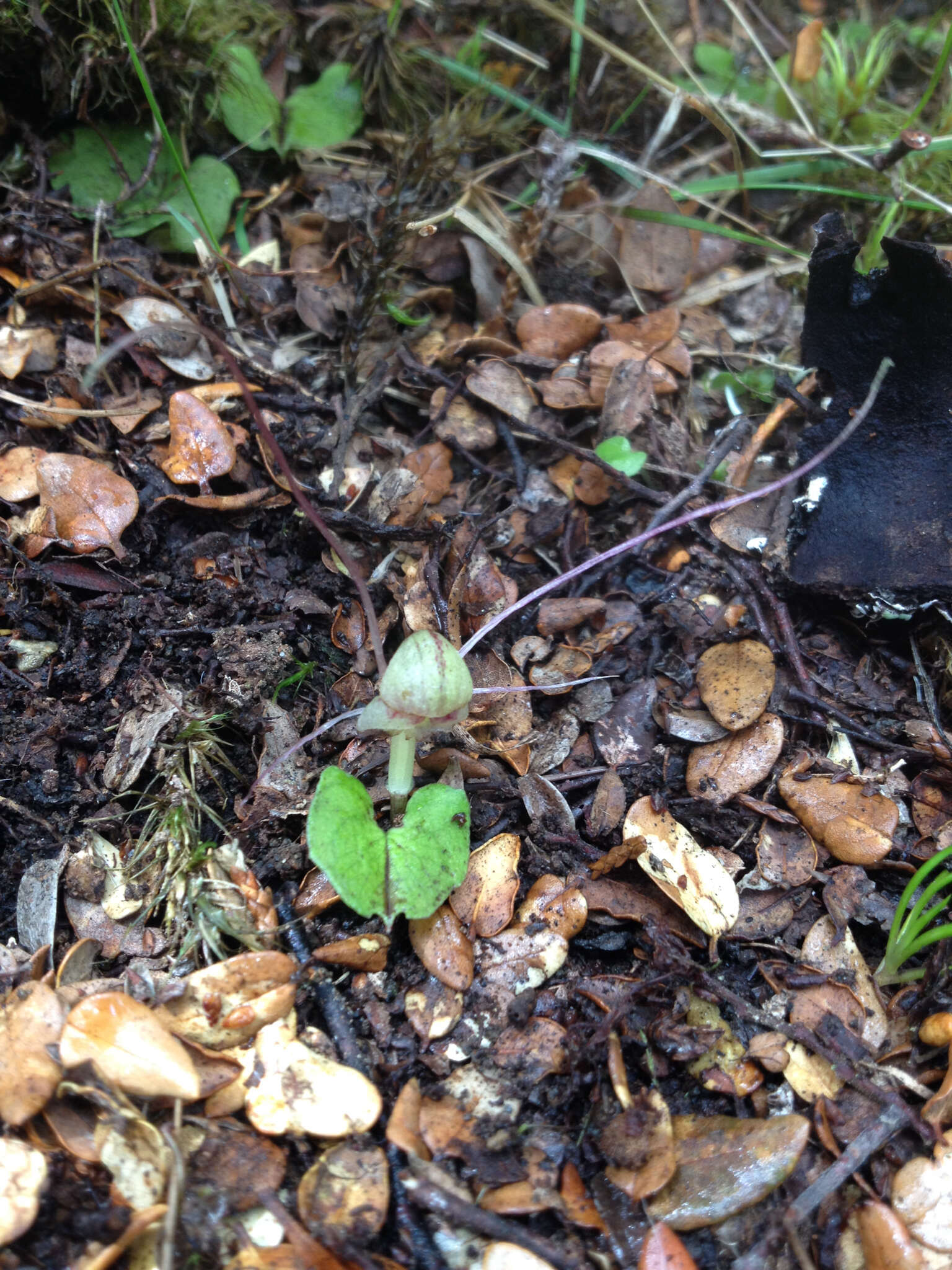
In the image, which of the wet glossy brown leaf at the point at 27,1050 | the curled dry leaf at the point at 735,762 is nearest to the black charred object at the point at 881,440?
the curled dry leaf at the point at 735,762

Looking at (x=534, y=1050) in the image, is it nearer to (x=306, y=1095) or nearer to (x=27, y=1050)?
(x=306, y=1095)

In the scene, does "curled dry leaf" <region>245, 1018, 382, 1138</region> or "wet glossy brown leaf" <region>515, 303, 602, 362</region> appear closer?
"curled dry leaf" <region>245, 1018, 382, 1138</region>

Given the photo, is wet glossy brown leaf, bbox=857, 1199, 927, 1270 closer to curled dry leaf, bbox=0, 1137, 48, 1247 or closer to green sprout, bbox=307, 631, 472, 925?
green sprout, bbox=307, 631, 472, 925

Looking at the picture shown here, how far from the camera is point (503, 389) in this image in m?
2.17

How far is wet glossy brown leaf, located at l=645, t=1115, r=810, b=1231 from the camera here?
1.30 metres

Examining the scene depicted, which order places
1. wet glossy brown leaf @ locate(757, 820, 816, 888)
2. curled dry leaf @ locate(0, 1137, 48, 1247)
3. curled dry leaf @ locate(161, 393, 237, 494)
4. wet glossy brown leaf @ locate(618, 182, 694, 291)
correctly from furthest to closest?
1. wet glossy brown leaf @ locate(618, 182, 694, 291)
2. curled dry leaf @ locate(161, 393, 237, 494)
3. wet glossy brown leaf @ locate(757, 820, 816, 888)
4. curled dry leaf @ locate(0, 1137, 48, 1247)

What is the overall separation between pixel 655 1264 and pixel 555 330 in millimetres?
1957

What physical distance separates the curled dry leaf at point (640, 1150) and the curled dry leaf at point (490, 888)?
0.36 m

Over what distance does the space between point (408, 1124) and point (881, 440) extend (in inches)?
64.9

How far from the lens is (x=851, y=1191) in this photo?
4.44 ft

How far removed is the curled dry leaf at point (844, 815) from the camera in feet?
5.43

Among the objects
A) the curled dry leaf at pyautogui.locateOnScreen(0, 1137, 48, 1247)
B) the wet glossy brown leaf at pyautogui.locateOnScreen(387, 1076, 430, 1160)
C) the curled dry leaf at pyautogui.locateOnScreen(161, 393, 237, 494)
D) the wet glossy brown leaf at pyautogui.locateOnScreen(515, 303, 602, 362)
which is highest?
the wet glossy brown leaf at pyautogui.locateOnScreen(515, 303, 602, 362)

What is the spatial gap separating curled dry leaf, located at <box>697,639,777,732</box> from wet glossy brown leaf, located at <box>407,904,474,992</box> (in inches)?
26.3

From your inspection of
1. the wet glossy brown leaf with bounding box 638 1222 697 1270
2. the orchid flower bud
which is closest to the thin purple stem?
the orchid flower bud
